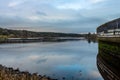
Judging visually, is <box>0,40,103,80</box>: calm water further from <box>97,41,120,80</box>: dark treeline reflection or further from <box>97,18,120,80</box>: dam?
<box>97,18,120,80</box>: dam

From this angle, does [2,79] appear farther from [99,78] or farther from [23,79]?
[99,78]

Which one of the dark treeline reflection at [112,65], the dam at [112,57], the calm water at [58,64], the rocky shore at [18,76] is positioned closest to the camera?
the rocky shore at [18,76]

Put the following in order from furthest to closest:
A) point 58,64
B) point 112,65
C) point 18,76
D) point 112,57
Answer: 1. point 58,64
2. point 112,57
3. point 112,65
4. point 18,76

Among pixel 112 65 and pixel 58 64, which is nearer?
pixel 112 65

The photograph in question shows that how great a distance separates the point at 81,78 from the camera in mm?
30141

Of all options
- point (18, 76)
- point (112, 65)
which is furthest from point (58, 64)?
point (18, 76)

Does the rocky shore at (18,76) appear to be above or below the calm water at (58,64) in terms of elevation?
above

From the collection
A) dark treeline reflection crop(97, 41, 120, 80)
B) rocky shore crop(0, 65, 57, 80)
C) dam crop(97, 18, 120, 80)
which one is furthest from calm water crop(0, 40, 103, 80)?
rocky shore crop(0, 65, 57, 80)

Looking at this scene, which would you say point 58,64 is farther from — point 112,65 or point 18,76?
point 18,76

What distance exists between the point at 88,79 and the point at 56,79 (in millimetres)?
3584

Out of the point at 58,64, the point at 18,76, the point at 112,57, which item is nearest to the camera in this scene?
the point at 18,76

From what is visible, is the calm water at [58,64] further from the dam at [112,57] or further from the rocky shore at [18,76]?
the rocky shore at [18,76]

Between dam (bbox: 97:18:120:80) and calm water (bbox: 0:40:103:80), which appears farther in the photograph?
calm water (bbox: 0:40:103:80)

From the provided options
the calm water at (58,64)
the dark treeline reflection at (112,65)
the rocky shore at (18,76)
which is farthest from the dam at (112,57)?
the rocky shore at (18,76)
